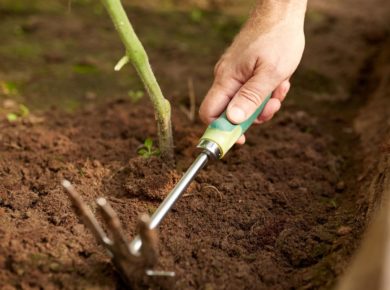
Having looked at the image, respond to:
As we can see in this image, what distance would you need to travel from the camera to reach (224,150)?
1.79 meters

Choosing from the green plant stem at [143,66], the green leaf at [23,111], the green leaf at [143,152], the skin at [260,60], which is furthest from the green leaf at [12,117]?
the skin at [260,60]

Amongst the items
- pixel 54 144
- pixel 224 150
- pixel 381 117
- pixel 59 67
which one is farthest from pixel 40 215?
A: pixel 381 117

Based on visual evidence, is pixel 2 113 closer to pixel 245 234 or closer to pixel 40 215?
pixel 40 215

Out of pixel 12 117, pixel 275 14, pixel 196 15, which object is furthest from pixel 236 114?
pixel 196 15

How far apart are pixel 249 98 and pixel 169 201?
1.75ft

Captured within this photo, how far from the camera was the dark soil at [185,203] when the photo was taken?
5.18 ft

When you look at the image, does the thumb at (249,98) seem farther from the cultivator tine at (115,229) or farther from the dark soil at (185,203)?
the cultivator tine at (115,229)

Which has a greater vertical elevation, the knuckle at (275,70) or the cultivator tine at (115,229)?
the knuckle at (275,70)

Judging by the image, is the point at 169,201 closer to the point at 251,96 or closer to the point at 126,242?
the point at 126,242

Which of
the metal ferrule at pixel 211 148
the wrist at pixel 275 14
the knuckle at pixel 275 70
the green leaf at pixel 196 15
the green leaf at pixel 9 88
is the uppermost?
the wrist at pixel 275 14

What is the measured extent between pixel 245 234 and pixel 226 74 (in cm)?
65

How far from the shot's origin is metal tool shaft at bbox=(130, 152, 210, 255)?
1.50 m

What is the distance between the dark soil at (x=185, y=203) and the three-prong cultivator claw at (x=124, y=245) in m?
0.11

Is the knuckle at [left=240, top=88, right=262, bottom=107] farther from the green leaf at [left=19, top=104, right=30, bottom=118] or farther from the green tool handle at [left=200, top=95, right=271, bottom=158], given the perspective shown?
the green leaf at [left=19, top=104, right=30, bottom=118]
